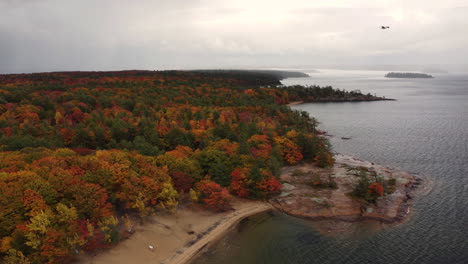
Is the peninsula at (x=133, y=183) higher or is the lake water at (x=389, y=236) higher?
the peninsula at (x=133, y=183)

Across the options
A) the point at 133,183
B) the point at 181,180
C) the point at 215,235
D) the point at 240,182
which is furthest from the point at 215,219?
the point at 133,183

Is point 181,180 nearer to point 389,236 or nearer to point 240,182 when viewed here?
point 240,182

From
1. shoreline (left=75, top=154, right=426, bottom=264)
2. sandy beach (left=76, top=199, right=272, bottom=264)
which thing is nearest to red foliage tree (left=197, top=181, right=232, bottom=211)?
sandy beach (left=76, top=199, right=272, bottom=264)

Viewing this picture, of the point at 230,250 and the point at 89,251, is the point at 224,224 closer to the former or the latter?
the point at 230,250

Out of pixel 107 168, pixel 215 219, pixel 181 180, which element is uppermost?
pixel 107 168

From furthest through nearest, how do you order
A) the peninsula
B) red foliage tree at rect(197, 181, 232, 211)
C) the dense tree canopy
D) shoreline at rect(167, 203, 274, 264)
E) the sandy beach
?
1. red foliage tree at rect(197, 181, 232, 211)
2. shoreline at rect(167, 203, 274, 264)
3. the sandy beach
4. the peninsula
5. the dense tree canopy

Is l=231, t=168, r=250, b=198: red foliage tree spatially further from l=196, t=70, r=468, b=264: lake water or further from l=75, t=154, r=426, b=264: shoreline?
l=196, t=70, r=468, b=264: lake water

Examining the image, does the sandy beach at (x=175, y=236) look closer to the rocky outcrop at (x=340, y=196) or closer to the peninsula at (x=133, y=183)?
the peninsula at (x=133, y=183)

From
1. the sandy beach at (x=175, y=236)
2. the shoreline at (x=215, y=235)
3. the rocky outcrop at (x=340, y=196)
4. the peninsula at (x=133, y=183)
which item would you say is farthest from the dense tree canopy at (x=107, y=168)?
the rocky outcrop at (x=340, y=196)
